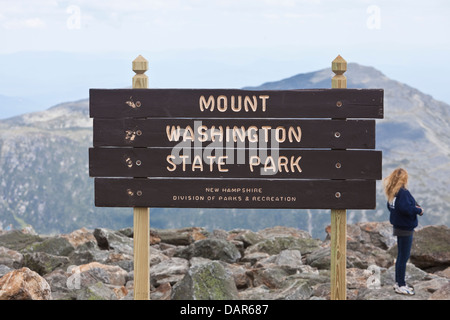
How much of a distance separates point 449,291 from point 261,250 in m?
5.58

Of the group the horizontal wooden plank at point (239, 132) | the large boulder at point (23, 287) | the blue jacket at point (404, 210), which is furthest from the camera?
the blue jacket at point (404, 210)

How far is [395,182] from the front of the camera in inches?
503

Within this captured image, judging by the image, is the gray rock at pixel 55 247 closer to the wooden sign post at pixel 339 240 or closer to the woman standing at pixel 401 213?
the wooden sign post at pixel 339 240

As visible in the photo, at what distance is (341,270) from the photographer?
11234 mm

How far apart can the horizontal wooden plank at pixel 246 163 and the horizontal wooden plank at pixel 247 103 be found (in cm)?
64

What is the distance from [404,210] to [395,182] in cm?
64

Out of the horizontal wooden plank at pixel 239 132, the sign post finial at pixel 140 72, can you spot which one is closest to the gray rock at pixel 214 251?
the horizontal wooden plank at pixel 239 132

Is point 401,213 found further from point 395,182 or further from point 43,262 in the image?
point 43,262

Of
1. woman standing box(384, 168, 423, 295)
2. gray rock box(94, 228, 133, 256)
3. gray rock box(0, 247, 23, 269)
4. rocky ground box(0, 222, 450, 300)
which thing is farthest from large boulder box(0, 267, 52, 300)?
woman standing box(384, 168, 423, 295)

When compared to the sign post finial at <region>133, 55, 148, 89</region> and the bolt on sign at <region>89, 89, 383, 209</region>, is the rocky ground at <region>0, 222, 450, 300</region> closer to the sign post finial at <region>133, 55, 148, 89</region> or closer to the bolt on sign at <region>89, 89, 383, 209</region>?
the bolt on sign at <region>89, 89, 383, 209</region>

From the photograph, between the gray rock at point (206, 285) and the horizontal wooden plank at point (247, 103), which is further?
the gray rock at point (206, 285)

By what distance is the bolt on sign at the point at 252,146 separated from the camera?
1092 centimetres

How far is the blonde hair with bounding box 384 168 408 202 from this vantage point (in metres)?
12.7

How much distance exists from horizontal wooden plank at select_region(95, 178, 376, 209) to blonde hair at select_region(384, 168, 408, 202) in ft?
5.99
